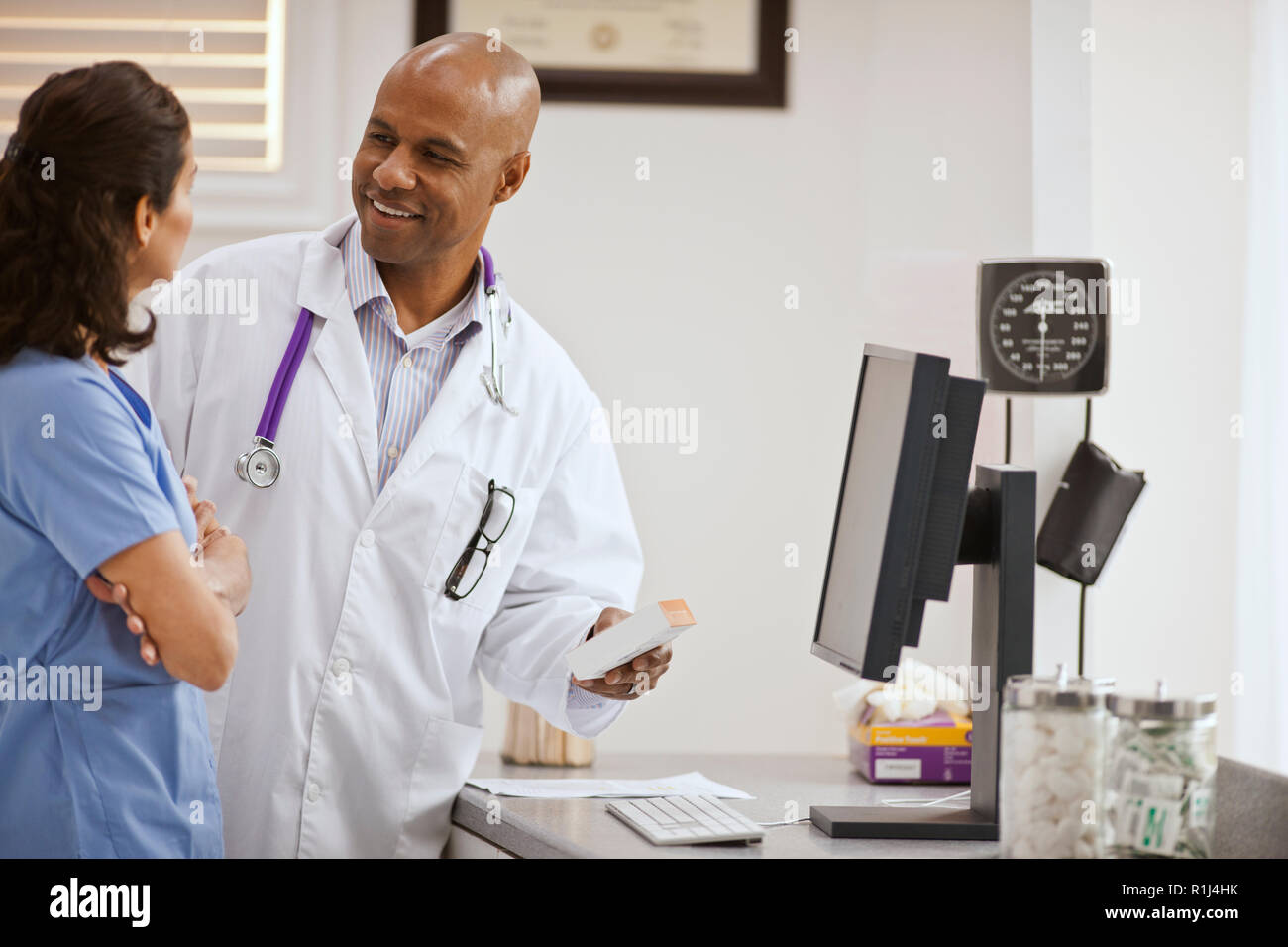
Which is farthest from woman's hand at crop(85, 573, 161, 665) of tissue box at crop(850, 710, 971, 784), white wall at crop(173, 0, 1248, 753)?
white wall at crop(173, 0, 1248, 753)

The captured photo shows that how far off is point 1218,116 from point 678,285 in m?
1.06

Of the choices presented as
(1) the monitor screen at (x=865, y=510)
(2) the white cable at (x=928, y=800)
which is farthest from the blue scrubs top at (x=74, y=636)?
(2) the white cable at (x=928, y=800)

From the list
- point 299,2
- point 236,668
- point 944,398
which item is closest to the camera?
point 944,398

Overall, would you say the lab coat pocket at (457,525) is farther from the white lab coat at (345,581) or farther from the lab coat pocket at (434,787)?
the lab coat pocket at (434,787)

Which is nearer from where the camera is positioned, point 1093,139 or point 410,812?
point 410,812

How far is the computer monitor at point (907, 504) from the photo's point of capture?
1288mm

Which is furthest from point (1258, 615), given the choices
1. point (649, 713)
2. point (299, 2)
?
point (299, 2)

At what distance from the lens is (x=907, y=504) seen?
1.29 metres

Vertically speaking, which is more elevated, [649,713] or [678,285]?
[678,285]

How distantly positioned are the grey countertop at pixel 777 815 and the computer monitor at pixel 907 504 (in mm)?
233
